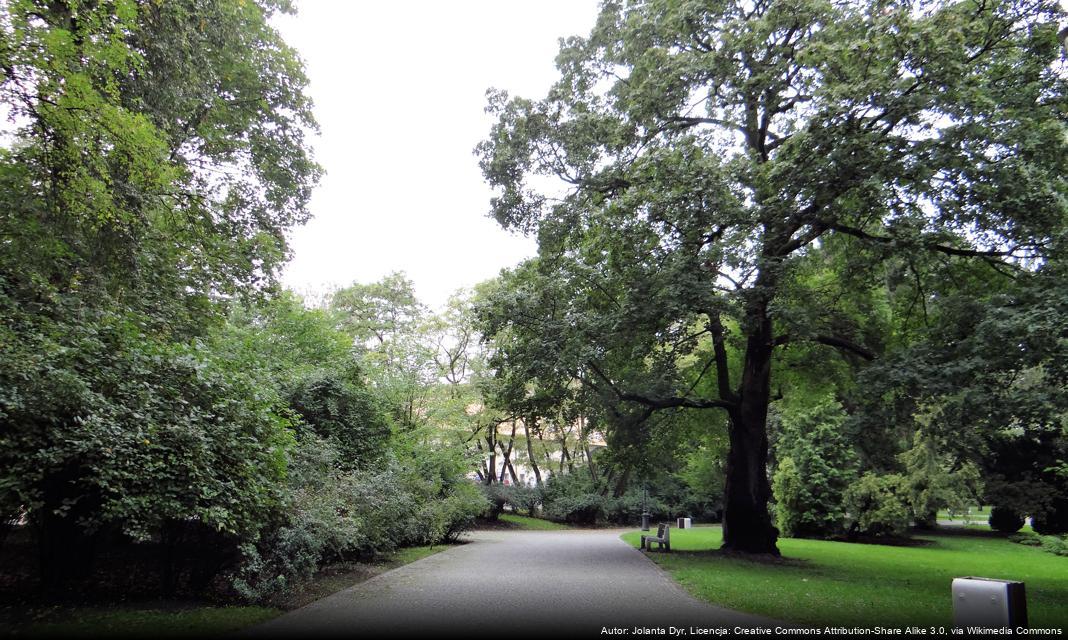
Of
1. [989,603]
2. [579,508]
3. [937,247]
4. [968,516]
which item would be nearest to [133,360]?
[989,603]

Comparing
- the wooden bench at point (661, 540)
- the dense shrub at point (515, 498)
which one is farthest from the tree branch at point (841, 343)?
the dense shrub at point (515, 498)

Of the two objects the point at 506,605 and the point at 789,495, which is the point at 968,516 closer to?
the point at 789,495

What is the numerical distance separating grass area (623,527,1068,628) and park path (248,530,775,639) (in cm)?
75

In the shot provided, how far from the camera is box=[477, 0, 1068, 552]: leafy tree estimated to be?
11055mm

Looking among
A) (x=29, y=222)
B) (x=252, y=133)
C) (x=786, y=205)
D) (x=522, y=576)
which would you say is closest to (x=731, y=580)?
(x=522, y=576)

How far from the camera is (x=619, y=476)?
37906 mm

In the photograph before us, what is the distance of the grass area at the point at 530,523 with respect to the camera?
32438mm

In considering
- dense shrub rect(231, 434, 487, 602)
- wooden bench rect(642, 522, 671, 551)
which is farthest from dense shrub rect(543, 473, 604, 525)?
dense shrub rect(231, 434, 487, 602)

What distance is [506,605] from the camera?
8.64 meters

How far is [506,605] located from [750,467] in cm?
1007

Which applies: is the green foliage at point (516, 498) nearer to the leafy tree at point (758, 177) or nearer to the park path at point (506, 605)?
the leafy tree at point (758, 177)

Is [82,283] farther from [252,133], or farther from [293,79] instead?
[293,79]

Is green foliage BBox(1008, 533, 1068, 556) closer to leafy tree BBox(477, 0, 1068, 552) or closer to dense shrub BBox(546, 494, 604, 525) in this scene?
leafy tree BBox(477, 0, 1068, 552)

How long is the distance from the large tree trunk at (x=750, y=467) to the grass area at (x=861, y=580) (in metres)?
0.77
